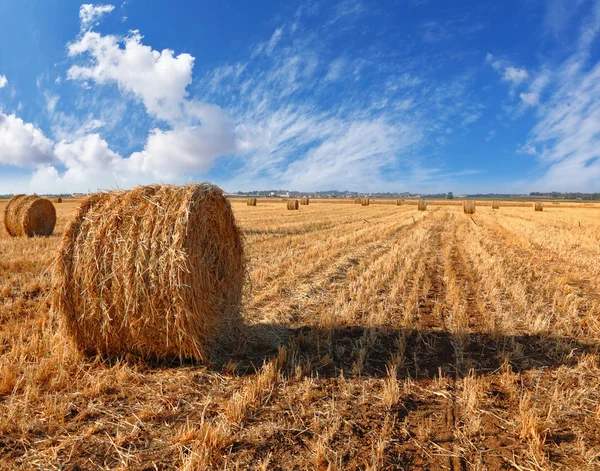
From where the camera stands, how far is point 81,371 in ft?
13.7

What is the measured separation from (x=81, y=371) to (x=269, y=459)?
2.68m

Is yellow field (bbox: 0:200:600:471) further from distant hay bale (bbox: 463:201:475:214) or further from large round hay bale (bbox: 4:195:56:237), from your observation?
distant hay bale (bbox: 463:201:475:214)

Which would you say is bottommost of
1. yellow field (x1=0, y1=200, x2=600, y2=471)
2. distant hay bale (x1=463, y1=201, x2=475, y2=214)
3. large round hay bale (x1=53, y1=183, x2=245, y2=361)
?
yellow field (x1=0, y1=200, x2=600, y2=471)

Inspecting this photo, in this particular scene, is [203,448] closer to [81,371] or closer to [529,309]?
[81,371]

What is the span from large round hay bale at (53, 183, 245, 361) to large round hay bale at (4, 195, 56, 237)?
12697 mm

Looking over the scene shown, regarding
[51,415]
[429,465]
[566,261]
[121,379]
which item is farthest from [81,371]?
Answer: [566,261]

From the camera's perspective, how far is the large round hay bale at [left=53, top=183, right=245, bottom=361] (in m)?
4.10

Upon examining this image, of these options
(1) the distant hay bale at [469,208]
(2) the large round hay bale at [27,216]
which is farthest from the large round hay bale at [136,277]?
(1) the distant hay bale at [469,208]

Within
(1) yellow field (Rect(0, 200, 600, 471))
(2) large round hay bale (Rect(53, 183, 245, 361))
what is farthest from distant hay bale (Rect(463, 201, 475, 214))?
(2) large round hay bale (Rect(53, 183, 245, 361))

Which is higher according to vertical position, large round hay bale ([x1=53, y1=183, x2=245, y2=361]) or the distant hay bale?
the distant hay bale

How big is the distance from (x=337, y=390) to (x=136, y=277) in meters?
2.56

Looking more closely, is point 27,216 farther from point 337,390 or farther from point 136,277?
point 337,390

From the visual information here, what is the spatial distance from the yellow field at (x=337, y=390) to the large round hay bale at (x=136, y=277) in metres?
0.30

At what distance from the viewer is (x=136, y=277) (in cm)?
407
